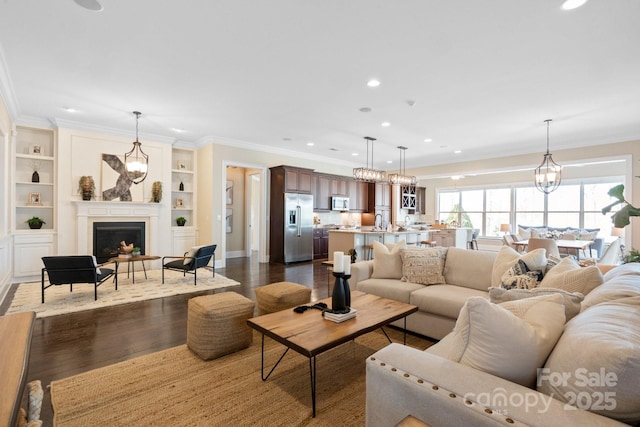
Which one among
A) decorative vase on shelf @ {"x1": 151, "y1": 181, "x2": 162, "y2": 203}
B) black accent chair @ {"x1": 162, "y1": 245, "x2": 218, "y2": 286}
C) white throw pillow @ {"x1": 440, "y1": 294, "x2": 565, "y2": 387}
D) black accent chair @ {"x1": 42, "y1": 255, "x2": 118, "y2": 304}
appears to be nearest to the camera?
white throw pillow @ {"x1": 440, "y1": 294, "x2": 565, "y2": 387}

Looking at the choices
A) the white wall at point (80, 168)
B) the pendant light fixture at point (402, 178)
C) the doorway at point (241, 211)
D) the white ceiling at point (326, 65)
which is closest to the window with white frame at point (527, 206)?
the white ceiling at point (326, 65)

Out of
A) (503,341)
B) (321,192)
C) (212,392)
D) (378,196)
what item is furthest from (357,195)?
(503,341)

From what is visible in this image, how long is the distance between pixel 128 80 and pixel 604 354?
4882mm

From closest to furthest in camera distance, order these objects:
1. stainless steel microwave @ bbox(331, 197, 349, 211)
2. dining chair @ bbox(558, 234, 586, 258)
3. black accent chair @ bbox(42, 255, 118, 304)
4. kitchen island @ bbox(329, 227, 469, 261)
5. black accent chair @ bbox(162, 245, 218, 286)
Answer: black accent chair @ bbox(42, 255, 118, 304)
black accent chair @ bbox(162, 245, 218, 286)
kitchen island @ bbox(329, 227, 469, 261)
dining chair @ bbox(558, 234, 586, 258)
stainless steel microwave @ bbox(331, 197, 349, 211)

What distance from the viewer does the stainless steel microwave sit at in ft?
29.2

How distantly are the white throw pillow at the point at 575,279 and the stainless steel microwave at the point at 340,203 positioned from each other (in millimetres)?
6748

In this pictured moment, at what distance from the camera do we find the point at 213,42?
2.97 meters

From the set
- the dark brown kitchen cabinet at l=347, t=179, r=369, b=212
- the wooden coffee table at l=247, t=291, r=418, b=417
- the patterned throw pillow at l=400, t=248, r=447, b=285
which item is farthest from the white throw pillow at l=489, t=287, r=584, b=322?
the dark brown kitchen cabinet at l=347, t=179, r=369, b=212

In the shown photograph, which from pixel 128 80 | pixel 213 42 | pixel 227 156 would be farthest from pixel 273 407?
pixel 227 156

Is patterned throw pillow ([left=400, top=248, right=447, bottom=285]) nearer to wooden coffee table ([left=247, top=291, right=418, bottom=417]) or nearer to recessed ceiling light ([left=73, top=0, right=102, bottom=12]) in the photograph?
wooden coffee table ([left=247, top=291, right=418, bottom=417])

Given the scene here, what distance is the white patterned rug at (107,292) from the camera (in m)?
3.91

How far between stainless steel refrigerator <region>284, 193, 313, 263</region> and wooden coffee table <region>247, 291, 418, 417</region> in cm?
484

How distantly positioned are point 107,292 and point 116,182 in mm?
2583

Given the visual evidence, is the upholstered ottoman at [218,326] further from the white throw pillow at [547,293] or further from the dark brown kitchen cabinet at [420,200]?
the dark brown kitchen cabinet at [420,200]
